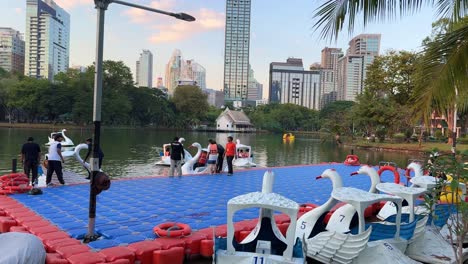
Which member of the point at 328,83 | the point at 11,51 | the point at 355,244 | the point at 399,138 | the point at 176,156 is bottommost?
the point at 355,244

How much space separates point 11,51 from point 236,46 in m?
66.8

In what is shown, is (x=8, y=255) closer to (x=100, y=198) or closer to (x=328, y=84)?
(x=100, y=198)

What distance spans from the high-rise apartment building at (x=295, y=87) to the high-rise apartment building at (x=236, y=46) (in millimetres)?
31119

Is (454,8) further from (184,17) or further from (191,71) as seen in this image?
(191,71)

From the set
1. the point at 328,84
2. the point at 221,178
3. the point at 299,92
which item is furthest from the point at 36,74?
the point at 221,178

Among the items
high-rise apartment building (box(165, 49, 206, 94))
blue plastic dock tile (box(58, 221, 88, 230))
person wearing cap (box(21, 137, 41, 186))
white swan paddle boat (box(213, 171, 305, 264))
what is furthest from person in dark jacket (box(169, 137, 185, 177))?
high-rise apartment building (box(165, 49, 206, 94))

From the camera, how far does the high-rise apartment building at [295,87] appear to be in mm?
152750

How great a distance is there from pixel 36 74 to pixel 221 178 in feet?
393

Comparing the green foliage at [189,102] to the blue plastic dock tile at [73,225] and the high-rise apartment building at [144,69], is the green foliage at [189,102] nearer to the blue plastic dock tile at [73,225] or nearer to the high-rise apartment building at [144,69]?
the blue plastic dock tile at [73,225]

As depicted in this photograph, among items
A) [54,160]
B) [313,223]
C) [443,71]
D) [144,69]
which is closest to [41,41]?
[144,69]

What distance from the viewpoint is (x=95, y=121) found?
6.24 meters

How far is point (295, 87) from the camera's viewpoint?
15388 cm

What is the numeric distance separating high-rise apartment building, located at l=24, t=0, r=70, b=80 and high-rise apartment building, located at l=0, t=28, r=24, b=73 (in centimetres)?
278

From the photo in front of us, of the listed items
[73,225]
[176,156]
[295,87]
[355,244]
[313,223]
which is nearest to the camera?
[355,244]
